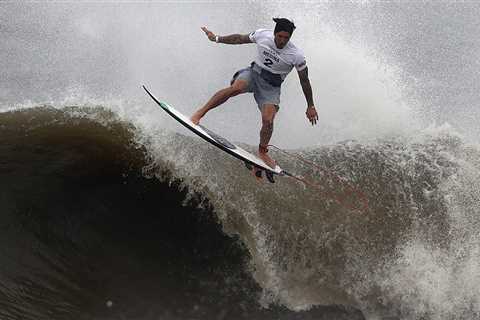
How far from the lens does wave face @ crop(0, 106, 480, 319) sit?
18.6ft

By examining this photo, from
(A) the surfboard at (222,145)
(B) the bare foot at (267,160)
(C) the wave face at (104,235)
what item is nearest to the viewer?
(C) the wave face at (104,235)

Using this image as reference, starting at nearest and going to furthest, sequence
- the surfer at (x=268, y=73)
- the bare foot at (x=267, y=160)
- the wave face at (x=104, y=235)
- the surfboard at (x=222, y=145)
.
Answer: the wave face at (x=104, y=235) → the surfer at (x=268, y=73) → the surfboard at (x=222, y=145) → the bare foot at (x=267, y=160)

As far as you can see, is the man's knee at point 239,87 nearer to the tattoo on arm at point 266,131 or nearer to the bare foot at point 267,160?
the tattoo on arm at point 266,131

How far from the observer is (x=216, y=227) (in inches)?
245

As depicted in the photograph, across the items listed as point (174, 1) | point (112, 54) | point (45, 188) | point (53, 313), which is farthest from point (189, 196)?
point (174, 1)

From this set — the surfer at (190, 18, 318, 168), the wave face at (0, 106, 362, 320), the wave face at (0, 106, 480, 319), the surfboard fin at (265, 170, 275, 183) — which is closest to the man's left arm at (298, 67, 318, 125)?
the surfer at (190, 18, 318, 168)

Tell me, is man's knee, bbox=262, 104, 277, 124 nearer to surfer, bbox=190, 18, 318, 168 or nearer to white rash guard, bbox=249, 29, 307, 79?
surfer, bbox=190, 18, 318, 168

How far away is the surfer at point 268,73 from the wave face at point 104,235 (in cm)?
109

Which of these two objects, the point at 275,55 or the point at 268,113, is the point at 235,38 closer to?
the point at 275,55

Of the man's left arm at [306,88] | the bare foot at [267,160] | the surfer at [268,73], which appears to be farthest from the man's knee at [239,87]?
the bare foot at [267,160]

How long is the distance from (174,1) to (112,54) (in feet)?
6.33

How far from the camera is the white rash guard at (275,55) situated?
18.5ft

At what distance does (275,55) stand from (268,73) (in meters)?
0.27

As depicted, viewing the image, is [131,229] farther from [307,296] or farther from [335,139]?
[335,139]
